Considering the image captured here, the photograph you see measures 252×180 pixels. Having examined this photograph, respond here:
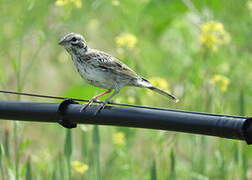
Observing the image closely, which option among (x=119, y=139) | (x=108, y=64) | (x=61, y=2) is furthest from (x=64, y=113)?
(x=119, y=139)

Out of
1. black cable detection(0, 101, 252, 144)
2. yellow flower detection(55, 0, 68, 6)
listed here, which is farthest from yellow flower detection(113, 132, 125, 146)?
black cable detection(0, 101, 252, 144)

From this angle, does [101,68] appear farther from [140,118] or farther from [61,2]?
[61,2]

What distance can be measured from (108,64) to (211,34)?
82.6 inches

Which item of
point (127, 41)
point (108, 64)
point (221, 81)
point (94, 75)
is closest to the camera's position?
point (94, 75)

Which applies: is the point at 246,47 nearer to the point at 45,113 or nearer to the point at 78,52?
the point at 78,52

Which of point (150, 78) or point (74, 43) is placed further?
point (150, 78)

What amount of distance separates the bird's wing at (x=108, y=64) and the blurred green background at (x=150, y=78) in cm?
66

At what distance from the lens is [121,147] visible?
21.6 ft

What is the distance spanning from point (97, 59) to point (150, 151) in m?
2.14

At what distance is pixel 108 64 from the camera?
468 centimetres

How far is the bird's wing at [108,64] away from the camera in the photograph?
4656 mm

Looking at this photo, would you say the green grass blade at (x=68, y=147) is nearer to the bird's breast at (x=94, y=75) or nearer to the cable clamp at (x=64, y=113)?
the bird's breast at (x=94, y=75)

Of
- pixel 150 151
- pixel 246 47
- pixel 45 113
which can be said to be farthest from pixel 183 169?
pixel 45 113

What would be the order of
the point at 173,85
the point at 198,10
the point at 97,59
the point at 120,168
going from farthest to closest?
the point at 173,85
the point at 198,10
the point at 120,168
the point at 97,59
